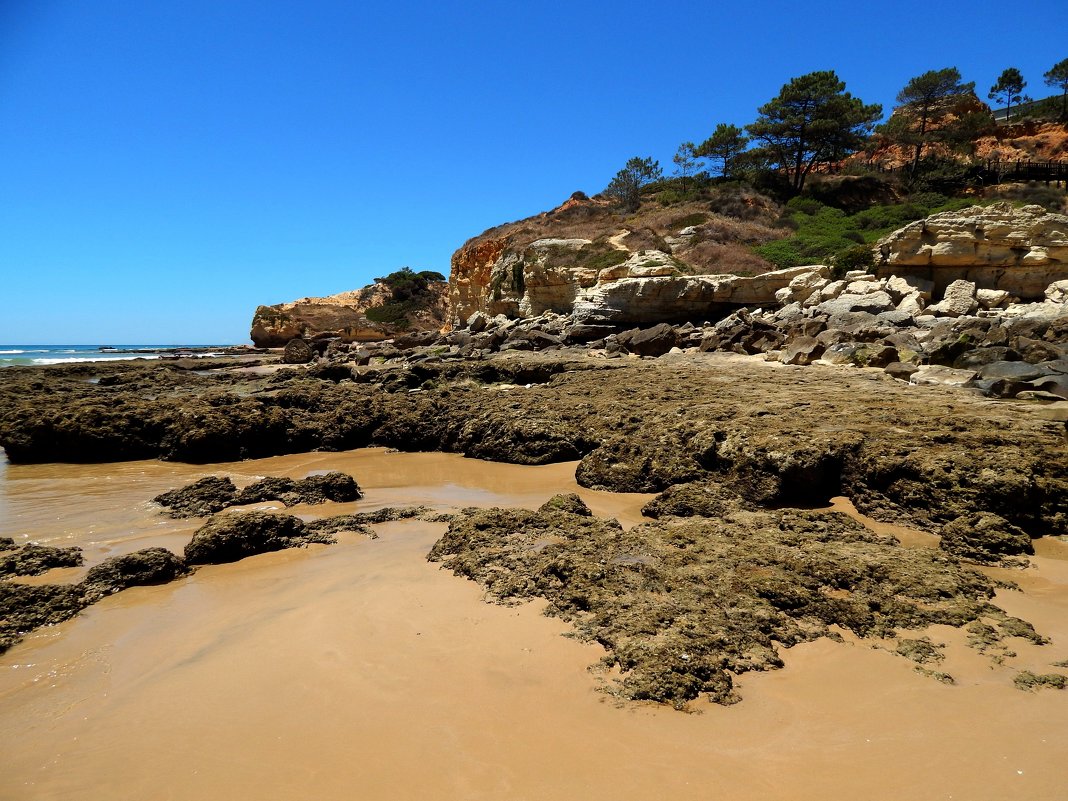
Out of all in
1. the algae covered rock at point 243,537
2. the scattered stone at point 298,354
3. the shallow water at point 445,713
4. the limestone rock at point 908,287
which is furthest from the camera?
the scattered stone at point 298,354

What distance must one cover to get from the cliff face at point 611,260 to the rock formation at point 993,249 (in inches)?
284

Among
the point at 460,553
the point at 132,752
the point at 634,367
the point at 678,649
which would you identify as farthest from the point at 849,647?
the point at 634,367

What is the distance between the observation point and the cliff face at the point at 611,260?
848 inches

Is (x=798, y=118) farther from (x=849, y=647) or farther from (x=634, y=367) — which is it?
(x=849, y=647)

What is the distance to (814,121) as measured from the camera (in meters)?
41.0

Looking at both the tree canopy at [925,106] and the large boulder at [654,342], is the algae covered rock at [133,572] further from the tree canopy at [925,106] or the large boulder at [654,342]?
the tree canopy at [925,106]

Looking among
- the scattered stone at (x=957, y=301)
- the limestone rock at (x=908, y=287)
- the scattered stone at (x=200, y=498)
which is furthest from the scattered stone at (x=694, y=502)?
the limestone rock at (x=908, y=287)

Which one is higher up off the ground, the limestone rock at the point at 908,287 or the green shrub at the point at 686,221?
the green shrub at the point at 686,221

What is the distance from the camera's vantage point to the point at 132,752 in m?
2.50

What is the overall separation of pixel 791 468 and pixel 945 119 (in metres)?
65.6

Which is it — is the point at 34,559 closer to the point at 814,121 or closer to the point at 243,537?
the point at 243,537

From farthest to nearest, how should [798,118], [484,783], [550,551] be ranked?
[798,118], [550,551], [484,783]

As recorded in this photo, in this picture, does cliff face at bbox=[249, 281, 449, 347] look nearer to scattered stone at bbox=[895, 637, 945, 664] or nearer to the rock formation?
the rock formation

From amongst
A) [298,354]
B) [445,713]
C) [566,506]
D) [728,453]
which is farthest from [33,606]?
[298,354]
